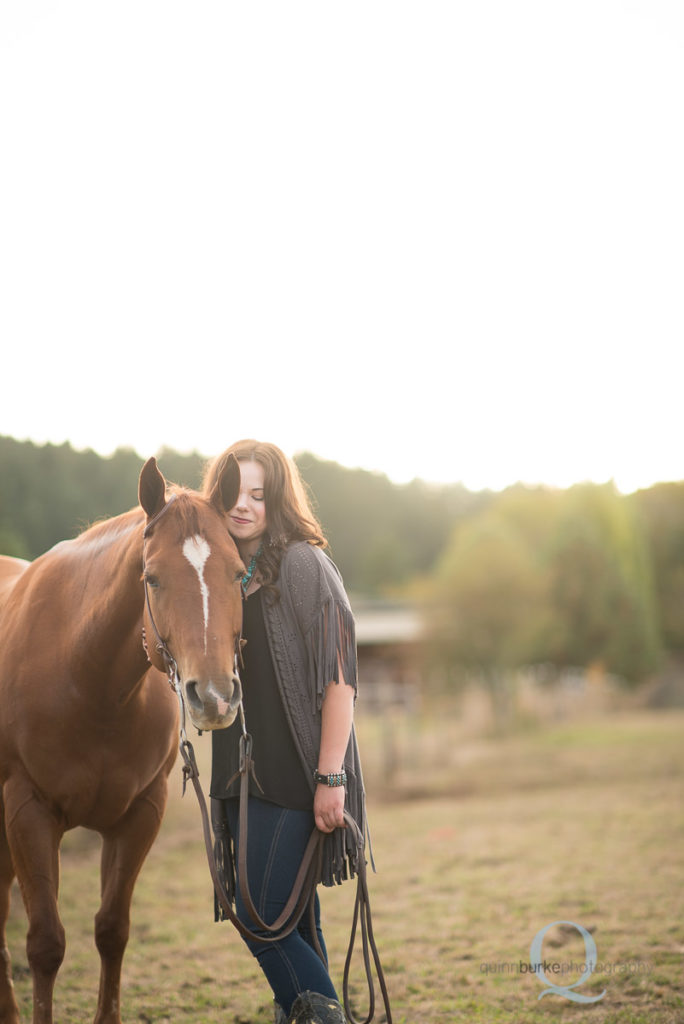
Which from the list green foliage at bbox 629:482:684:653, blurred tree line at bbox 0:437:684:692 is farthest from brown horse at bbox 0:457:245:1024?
green foliage at bbox 629:482:684:653

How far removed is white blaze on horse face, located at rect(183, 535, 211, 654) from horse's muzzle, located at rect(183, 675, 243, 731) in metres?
0.20

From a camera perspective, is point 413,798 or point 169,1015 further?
point 413,798

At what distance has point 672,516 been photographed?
22828mm

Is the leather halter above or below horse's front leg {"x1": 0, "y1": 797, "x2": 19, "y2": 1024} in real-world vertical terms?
above

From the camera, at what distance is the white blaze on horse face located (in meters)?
2.11

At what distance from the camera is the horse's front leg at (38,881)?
2580 millimetres

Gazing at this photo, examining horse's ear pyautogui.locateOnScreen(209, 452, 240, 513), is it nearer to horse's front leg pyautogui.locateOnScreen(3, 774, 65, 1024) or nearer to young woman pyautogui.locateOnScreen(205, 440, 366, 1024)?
young woman pyautogui.locateOnScreen(205, 440, 366, 1024)

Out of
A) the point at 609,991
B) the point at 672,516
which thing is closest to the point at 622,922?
the point at 609,991

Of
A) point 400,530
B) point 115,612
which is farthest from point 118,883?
point 400,530

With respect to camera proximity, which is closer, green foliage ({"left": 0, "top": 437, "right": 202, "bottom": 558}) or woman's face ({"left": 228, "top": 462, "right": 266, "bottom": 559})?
woman's face ({"left": 228, "top": 462, "right": 266, "bottom": 559})

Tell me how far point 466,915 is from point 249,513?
3.41 m

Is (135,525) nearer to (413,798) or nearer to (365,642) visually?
(413,798)

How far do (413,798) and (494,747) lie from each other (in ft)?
16.3

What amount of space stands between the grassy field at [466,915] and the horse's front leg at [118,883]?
527 mm
